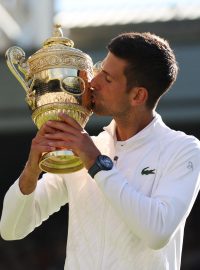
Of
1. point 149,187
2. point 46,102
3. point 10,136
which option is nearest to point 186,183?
point 149,187

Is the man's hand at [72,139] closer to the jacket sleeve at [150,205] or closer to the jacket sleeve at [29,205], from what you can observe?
the jacket sleeve at [150,205]

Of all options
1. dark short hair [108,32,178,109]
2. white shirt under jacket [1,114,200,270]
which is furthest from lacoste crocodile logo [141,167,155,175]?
dark short hair [108,32,178,109]

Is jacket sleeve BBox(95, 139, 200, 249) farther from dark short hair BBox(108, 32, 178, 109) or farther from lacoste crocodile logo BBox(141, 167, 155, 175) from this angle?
dark short hair BBox(108, 32, 178, 109)

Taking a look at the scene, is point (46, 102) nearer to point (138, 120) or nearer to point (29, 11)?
point (138, 120)

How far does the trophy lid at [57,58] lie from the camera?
11.0 ft

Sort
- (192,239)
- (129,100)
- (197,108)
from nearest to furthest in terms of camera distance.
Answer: (129,100), (197,108), (192,239)

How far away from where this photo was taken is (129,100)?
11.1ft

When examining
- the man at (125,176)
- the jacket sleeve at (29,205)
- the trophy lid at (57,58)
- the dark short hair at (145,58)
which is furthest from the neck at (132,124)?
the jacket sleeve at (29,205)

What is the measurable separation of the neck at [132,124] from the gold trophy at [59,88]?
140mm

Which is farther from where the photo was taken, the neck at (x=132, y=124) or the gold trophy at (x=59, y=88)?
the neck at (x=132, y=124)

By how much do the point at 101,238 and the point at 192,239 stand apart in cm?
732

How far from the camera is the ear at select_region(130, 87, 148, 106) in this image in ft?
11.1

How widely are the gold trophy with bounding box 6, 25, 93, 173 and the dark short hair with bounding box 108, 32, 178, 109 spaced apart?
0.16 meters

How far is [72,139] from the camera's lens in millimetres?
3158
